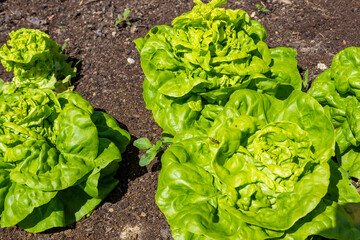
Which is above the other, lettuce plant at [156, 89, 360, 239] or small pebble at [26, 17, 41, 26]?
lettuce plant at [156, 89, 360, 239]

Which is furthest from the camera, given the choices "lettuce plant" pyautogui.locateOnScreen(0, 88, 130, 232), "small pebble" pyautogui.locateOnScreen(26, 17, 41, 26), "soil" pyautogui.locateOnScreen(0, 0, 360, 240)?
"small pebble" pyautogui.locateOnScreen(26, 17, 41, 26)

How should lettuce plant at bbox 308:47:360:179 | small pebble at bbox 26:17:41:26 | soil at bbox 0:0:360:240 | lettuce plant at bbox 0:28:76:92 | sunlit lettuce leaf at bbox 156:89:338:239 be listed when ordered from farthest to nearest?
small pebble at bbox 26:17:41:26 → lettuce plant at bbox 0:28:76:92 → soil at bbox 0:0:360:240 → lettuce plant at bbox 308:47:360:179 → sunlit lettuce leaf at bbox 156:89:338:239

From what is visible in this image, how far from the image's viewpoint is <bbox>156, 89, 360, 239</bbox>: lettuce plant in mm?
3299

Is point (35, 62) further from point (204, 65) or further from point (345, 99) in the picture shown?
point (345, 99)

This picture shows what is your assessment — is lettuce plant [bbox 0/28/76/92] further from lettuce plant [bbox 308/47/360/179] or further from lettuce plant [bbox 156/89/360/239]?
lettuce plant [bbox 308/47/360/179]

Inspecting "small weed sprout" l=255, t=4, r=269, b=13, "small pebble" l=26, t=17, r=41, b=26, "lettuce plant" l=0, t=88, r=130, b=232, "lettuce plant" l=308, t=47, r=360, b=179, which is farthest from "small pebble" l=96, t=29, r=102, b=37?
"lettuce plant" l=308, t=47, r=360, b=179

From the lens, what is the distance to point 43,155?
392cm

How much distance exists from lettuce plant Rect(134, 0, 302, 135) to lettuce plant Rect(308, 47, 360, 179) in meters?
0.41

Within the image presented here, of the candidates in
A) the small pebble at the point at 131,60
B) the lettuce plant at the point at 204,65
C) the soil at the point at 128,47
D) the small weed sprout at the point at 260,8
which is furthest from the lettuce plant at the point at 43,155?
the small weed sprout at the point at 260,8

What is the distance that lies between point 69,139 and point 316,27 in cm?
484

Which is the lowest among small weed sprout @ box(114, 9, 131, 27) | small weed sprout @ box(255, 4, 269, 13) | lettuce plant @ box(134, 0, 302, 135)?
small weed sprout @ box(114, 9, 131, 27)

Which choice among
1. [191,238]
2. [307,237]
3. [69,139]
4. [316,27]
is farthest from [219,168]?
[316,27]

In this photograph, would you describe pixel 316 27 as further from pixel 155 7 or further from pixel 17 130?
pixel 17 130

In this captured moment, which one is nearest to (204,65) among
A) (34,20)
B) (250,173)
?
(250,173)
